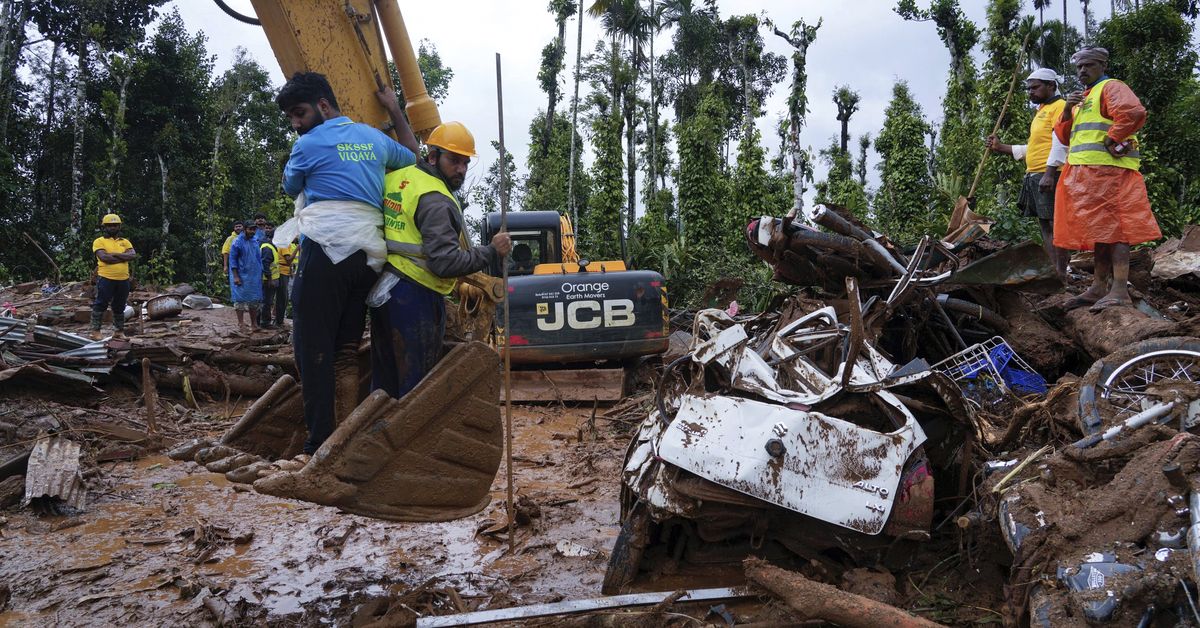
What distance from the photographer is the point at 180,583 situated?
4.40 m

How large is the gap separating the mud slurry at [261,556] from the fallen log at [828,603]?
1.09m

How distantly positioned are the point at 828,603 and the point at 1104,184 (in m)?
4.08

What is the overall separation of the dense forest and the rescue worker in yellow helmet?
11601 millimetres

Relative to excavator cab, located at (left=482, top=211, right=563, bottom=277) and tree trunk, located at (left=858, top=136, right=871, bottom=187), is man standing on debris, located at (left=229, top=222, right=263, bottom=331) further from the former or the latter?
tree trunk, located at (left=858, top=136, right=871, bottom=187)

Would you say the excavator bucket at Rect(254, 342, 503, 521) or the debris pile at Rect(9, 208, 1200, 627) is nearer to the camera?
the debris pile at Rect(9, 208, 1200, 627)

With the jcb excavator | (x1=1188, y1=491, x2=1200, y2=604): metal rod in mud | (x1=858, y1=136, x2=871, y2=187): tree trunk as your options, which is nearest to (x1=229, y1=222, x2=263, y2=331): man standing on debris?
the jcb excavator

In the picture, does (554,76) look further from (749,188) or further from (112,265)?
(112,265)

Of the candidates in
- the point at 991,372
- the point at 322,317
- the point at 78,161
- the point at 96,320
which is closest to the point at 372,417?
the point at 322,317

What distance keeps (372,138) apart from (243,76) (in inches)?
1390

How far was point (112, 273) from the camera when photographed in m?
11.8

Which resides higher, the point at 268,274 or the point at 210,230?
the point at 210,230

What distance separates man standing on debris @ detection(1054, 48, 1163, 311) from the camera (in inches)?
215

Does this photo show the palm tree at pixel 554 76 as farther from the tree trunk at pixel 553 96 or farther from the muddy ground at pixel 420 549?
the muddy ground at pixel 420 549

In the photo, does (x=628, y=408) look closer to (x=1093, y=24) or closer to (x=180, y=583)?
(x=180, y=583)
